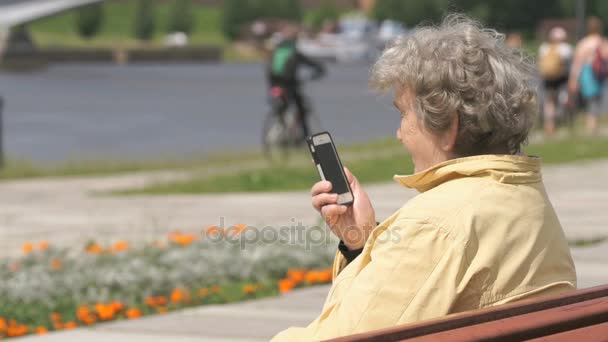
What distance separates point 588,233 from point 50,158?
10.9 m

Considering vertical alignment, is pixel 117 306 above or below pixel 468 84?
below

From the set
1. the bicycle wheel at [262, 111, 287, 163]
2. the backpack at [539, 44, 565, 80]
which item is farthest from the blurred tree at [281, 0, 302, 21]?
the bicycle wheel at [262, 111, 287, 163]

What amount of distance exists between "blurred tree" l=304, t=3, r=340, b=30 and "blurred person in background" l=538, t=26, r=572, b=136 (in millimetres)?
75092

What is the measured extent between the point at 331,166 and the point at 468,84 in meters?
0.46

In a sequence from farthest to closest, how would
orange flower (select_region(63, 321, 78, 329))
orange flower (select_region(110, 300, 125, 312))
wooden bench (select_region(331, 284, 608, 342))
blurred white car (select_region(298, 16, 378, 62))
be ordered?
1. blurred white car (select_region(298, 16, 378, 62))
2. orange flower (select_region(110, 300, 125, 312))
3. orange flower (select_region(63, 321, 78, 329))
4. wooden bench (select_region(331, 284, 608, 342))

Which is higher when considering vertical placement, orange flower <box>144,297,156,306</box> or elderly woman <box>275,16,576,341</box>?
elderly woman <box>275,16,576,341</box>

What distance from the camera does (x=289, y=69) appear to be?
53.1ft

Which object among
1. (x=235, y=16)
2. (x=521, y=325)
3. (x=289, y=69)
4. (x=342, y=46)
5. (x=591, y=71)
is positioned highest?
(x=235, y=16)

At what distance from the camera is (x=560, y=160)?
14562mm

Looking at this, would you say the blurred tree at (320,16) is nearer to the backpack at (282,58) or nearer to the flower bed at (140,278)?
the backpack at (282,58)

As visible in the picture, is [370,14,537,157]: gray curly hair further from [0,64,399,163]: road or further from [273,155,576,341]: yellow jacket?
[0,64,399,163]: road

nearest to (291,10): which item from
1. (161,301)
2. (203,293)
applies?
(203,293)

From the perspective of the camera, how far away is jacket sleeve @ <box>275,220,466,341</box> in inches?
91.8

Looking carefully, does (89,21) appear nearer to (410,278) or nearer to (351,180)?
(351,180)
